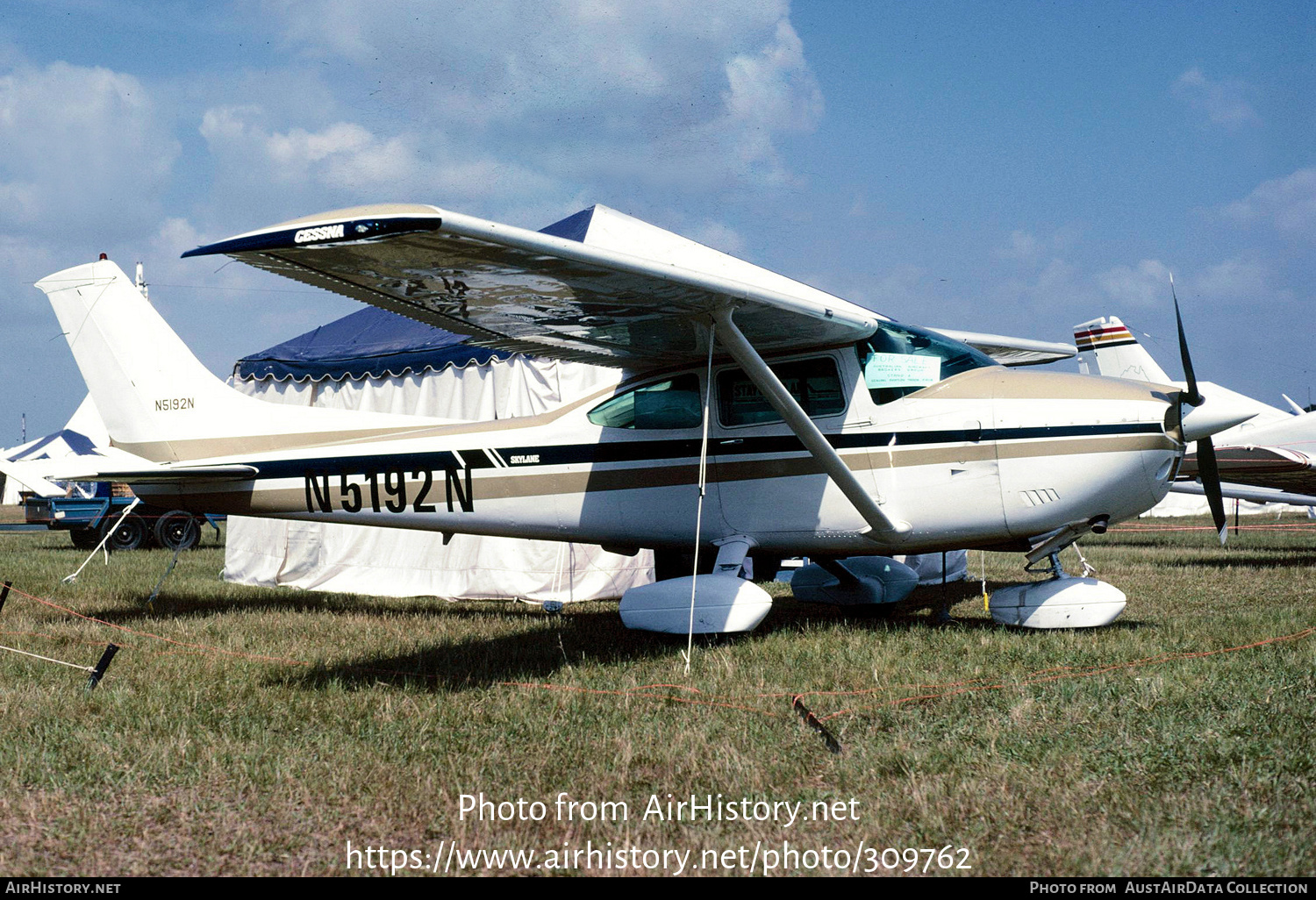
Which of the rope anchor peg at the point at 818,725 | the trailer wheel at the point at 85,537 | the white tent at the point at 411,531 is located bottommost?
the trailer wheel at the point at 85,537

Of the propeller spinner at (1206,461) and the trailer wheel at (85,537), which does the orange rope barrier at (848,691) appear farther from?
the trailer wheel at (85,537)

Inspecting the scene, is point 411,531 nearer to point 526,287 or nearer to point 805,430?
point 526,287

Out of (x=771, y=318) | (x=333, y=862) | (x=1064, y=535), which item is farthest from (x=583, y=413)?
(x=333, y=862)

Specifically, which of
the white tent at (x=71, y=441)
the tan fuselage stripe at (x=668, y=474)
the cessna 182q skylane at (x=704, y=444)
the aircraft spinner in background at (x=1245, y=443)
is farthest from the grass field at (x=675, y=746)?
the white tent at (x=71, y=441)

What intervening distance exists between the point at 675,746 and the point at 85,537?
21119 millimetres

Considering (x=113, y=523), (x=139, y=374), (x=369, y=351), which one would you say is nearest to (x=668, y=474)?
(x=139, y=374)

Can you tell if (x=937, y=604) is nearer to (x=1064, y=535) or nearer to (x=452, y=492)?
(x=1064, y=535)

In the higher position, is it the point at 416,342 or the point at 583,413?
the point at 416,342

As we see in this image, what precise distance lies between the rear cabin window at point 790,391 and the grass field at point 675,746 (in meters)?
1.66

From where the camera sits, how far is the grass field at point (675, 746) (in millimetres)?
2963

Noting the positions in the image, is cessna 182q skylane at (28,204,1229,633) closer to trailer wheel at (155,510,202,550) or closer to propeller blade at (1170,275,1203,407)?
propeller blade at (1170,275,1203,407)

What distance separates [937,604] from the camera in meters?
9.19

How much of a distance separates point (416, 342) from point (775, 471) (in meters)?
5.71

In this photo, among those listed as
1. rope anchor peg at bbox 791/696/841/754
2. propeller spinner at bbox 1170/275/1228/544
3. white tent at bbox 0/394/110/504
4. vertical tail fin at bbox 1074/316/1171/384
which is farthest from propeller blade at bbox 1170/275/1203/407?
white tent at bbox 0/394/110/504
